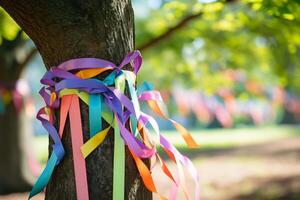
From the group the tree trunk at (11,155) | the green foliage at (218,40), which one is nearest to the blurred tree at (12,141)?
the tree trunk at (11,155)

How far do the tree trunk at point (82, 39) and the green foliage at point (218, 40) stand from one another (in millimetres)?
2282

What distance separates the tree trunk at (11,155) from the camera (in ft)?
28.8

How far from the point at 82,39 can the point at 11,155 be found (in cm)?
648

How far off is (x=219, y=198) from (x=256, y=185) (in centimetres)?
125

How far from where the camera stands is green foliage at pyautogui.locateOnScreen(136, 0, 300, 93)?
21.2ft

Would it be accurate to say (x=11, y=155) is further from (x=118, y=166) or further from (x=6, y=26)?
(x=118, y=166)

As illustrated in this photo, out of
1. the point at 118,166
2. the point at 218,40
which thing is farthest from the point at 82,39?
the point at 218,40

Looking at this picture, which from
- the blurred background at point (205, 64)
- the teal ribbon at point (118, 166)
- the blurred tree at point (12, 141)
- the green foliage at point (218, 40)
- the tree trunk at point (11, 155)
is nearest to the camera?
the teal ribbon at point (118, 166)

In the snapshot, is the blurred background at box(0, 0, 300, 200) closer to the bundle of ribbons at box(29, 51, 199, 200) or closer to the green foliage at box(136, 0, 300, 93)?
the green foliage at box(136, 0, 300, 93)

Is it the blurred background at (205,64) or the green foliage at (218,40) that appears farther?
the blurred background at (205,64)

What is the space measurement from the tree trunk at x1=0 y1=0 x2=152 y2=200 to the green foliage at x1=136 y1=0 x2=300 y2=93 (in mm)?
2282

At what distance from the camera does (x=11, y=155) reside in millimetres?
8828

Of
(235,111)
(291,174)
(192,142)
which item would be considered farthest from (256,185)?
(235,111)

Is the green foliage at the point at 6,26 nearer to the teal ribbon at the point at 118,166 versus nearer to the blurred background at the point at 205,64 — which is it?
the blurred background at the point at 205,64
